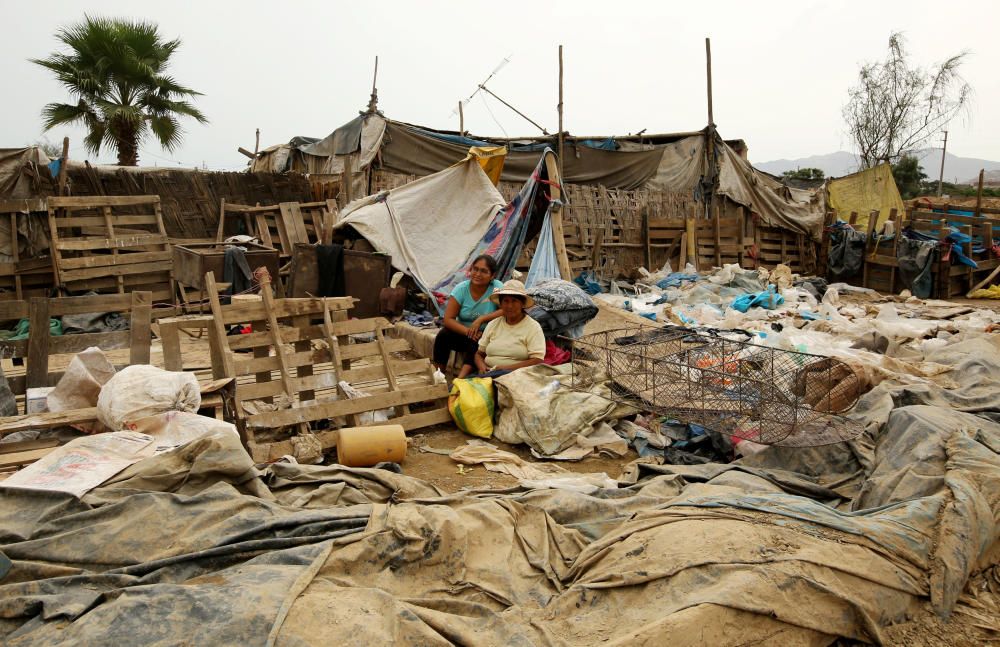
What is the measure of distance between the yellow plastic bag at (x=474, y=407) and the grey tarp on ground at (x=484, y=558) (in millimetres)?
1712

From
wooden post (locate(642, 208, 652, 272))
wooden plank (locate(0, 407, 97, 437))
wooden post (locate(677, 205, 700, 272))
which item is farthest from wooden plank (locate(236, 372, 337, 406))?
wooden post (locate(677, 205, 700, 272))

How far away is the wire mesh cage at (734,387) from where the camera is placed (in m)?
3.68

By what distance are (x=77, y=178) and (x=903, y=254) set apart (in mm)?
13777

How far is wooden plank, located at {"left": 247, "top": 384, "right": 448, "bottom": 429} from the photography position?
169 inches

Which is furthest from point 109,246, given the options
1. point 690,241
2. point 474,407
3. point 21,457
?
point 690,241

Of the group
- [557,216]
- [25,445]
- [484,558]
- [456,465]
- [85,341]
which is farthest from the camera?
[557,216]

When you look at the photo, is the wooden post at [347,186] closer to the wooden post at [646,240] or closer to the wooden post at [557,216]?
the wooden post at [557,216]

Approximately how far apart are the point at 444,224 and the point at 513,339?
172 inches

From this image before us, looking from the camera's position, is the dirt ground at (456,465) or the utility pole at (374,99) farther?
the utility pole at (374,99)

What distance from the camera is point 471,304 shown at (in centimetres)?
576

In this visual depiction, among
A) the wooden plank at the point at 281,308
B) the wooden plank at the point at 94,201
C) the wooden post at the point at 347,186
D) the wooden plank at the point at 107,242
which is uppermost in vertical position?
the wooden post at the point at 347,186

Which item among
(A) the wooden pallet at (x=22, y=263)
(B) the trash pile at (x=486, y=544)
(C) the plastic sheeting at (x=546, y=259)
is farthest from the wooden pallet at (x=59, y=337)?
(A) the wooden pallet at (x=22, y=263)

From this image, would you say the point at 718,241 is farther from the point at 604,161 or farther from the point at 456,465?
the point at 456,465

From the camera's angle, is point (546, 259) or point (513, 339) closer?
point (513, 339)
